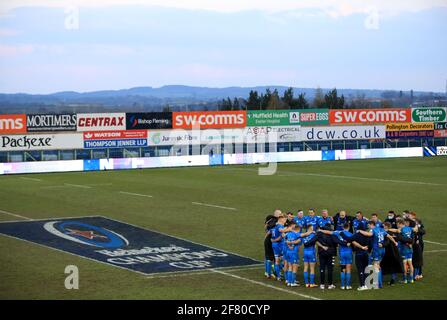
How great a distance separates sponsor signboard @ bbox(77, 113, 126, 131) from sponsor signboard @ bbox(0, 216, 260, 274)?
35444 mm

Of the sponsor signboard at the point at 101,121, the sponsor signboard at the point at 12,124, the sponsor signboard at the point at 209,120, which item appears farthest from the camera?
the sponsor signboard at the point at 209,120

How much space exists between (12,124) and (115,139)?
8.49 m

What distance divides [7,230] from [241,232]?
360 inches

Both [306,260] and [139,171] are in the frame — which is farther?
[139,171]

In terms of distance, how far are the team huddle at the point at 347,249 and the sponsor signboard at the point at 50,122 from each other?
48920mm

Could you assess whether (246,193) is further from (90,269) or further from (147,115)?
(147,115)

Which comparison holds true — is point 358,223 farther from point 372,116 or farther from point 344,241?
point 372,116

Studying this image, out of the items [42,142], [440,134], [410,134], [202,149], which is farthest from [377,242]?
[440,134]

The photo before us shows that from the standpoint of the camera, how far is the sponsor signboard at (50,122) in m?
68.4

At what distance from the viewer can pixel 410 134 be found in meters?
80.3

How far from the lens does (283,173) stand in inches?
2308

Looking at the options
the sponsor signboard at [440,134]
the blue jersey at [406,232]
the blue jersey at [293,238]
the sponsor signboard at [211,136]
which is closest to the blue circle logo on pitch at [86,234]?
the blue jersey at [293,238]

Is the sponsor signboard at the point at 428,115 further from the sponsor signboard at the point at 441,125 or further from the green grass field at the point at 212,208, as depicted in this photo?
the green grass field at the point at 212,208

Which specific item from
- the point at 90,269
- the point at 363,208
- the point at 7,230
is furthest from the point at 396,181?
the point at 90,269
